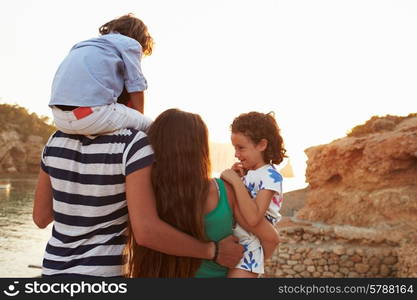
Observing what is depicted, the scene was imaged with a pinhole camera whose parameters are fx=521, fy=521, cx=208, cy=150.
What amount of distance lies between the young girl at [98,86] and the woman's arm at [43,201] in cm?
32

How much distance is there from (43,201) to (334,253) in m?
11.3

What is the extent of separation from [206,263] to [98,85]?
97 cm

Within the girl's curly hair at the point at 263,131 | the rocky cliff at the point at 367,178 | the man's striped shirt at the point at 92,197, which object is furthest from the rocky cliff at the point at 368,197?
the man's striped shirt at the point at 92,197

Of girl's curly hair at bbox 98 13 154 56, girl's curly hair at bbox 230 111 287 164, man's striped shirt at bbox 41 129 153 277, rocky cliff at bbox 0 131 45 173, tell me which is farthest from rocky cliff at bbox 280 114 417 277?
rocky cliff at bbox 0 131 45 173

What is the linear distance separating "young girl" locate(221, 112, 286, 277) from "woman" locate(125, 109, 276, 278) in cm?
21

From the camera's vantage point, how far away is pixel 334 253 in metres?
12.9

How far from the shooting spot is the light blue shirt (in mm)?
2195

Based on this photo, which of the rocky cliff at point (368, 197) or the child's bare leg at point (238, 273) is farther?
the rocky cliff at point (368, 197)

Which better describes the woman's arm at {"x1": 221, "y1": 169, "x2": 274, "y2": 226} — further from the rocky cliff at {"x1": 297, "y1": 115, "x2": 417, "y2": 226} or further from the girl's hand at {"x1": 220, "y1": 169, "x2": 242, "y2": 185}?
the rocky cliff at {"x1": 297, "y1": 115, "x2": 417, "y2": 226}

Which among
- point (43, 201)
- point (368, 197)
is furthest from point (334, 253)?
point (43, 201)

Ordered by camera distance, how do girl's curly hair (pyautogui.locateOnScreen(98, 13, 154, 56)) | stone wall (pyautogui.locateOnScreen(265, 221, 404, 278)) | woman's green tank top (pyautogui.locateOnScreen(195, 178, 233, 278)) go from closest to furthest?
woman's green tank top (pyautogui.locateOnScreen(195, 178, 233, 278))
girl's curly hair (pyautogui.locateOnScreen(98, 13, 154, 56))
stone wall (pyautogui.locateOnScreen(265, 221, 404, 278))

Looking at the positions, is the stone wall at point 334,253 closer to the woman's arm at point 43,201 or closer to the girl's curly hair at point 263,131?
the girl's curly hair at point 263,131

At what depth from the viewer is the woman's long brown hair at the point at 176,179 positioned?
2.23 metres

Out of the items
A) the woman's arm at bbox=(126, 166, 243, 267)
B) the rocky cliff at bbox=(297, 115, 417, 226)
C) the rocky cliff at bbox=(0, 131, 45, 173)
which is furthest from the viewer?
the rocky cliff at bbox=(0, 131, 45, 173)
